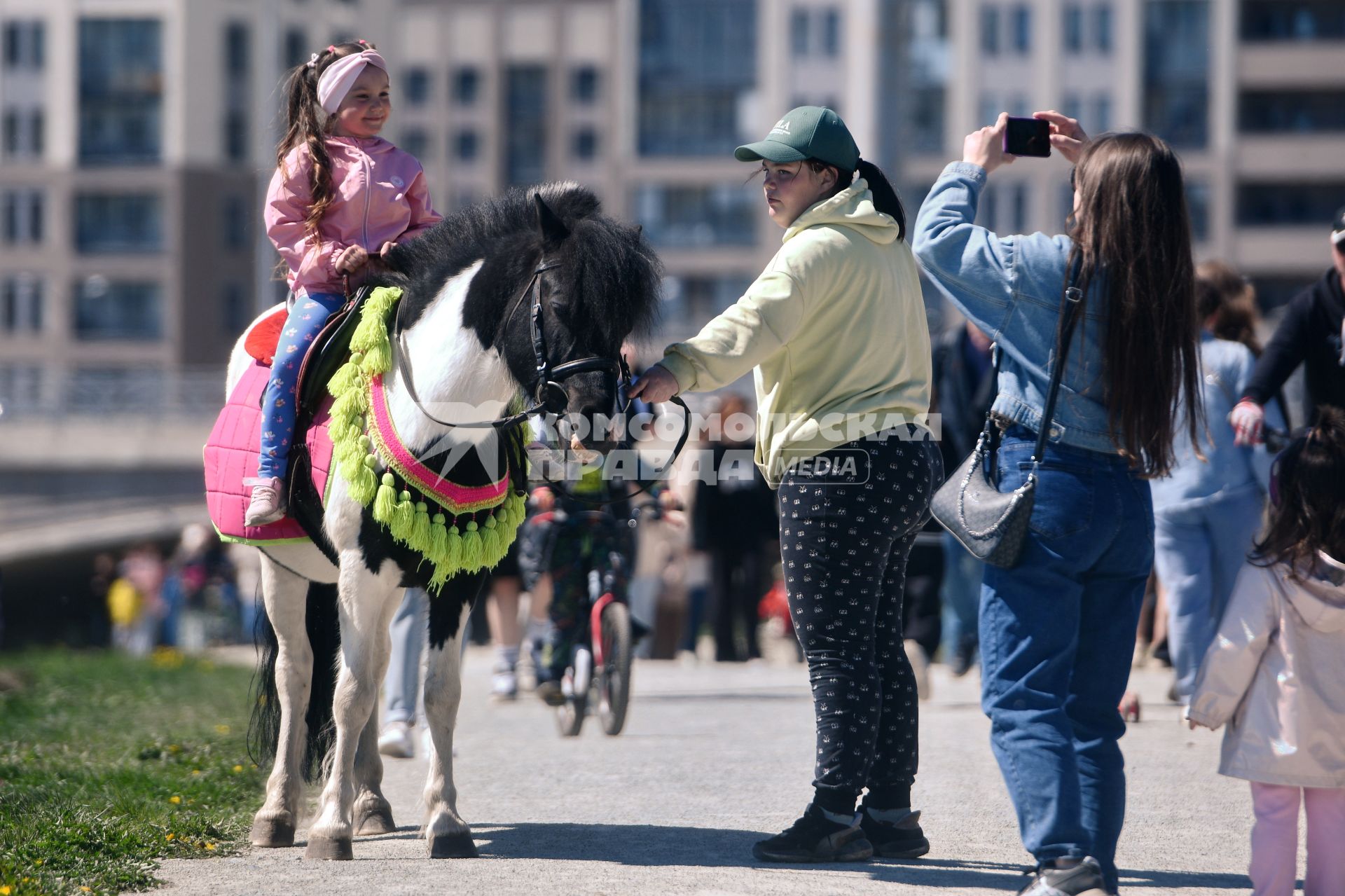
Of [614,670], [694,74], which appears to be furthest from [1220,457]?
[694,74]

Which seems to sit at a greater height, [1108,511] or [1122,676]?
[1108,511]

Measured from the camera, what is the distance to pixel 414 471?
5508 millimetres

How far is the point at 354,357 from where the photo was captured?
5.71 m

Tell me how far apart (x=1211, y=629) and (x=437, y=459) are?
439 cm

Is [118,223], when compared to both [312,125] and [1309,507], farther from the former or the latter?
[1309,507]

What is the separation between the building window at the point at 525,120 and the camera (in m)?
87.2

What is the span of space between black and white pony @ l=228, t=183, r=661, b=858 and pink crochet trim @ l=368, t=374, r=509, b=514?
3 cm

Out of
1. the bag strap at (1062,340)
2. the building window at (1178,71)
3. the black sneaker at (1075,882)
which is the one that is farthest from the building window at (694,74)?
the black sneaker at (1075,882)

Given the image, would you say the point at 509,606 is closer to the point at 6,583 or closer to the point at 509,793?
the point at 509,793

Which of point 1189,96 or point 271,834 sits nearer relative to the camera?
point 271,834

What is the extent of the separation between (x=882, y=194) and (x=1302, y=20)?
A: 60.0 metres

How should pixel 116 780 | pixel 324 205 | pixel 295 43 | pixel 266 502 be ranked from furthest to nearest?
pixel 295 43
pixel 116 780
pixel 324 205
pixel 266 502

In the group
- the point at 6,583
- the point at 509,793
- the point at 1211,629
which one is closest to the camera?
the point at 509,793

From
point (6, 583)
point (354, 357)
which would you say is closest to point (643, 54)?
point (6, 583)
